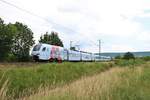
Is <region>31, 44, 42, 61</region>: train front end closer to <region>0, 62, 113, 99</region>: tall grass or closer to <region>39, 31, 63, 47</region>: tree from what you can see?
<region>0, 62, 113, 99</region>: tall grass

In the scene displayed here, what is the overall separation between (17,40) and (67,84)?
59.9 metres

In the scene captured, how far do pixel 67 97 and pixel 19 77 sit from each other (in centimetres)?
1020

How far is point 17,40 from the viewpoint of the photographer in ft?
250

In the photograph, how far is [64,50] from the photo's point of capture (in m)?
45.2

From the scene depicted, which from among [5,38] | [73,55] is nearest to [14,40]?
[5,38]

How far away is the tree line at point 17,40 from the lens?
55.5 meters

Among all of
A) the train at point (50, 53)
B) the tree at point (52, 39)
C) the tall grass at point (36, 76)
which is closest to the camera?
the tall grass at point (36, 76)

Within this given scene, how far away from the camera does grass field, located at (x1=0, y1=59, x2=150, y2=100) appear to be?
11.4 meters

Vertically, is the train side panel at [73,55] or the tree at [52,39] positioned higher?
the tree at [52,39]

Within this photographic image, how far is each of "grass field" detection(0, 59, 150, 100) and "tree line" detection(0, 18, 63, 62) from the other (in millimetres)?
18624

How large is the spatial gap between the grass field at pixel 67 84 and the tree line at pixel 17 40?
18624 mm

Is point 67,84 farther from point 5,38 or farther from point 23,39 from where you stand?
point 23,39

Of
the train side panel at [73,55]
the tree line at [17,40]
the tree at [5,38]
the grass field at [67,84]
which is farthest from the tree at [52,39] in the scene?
the grass field at [67,84]

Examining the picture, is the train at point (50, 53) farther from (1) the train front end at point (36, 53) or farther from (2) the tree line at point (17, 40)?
(2) the tree line at point (17, 40)
